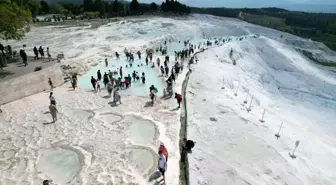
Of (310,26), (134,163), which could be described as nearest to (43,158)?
(134,163)

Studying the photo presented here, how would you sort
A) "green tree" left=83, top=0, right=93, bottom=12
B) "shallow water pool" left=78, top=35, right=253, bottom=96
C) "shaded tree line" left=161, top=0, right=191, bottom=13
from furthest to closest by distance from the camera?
"shaded tree line" left=161, top=0, right=191, bottom=13
"green tree" left=83, top=0, right=93, bottom=12
"shallow water pool" left=78, top=35, right=253, bottom=96

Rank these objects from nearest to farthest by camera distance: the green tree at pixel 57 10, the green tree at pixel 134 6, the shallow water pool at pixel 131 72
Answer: the shallow water pool at pixel 131 72 → the green tree at pixel 57 10 → the green tree at pixel 134 6

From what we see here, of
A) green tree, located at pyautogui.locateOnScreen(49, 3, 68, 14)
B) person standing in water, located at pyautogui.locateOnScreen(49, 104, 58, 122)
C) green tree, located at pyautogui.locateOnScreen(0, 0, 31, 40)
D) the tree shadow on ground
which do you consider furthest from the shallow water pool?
green tree, located at pyautogui.locateOnScreen(49, 3, 68, 14)

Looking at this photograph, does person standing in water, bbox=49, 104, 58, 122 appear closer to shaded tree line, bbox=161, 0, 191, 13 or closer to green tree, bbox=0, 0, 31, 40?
green tree, bbox=0, 0, 31, 40

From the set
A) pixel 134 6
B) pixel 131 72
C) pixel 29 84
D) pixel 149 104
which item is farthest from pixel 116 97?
pixel 134 6

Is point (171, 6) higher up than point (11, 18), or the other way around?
point (11, 18)

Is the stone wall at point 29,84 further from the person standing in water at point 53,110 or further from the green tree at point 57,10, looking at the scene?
the green tree at point 57,10

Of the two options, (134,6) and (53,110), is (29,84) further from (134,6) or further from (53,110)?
(134,6)

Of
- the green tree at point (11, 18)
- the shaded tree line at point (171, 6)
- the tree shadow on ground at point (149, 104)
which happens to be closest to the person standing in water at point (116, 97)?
A: the tree shadow on ground at point (149, 104)
